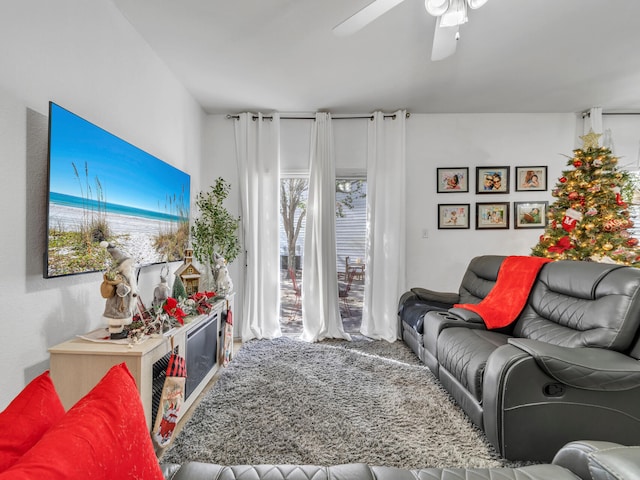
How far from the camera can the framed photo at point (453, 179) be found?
3.82 metres

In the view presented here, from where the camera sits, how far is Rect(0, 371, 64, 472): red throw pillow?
51 cm

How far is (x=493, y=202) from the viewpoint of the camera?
3.81 metres

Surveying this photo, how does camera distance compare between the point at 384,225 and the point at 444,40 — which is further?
the point at 384,225

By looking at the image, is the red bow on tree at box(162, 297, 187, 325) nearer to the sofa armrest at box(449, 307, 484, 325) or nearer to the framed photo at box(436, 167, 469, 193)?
the sofa armrest at box(449, 307, 484, 325)

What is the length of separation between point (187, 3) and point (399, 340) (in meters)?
3.59

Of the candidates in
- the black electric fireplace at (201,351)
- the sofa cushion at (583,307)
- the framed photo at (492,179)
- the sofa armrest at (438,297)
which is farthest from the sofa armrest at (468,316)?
the black electric fireplace at (201,351)

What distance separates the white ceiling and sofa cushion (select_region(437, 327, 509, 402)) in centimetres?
218

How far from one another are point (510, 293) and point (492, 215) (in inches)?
64.2

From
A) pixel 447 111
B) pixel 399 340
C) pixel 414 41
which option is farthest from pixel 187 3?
pixel 399 340

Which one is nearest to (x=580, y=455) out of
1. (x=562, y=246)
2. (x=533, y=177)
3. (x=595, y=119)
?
(x=562, y=246)

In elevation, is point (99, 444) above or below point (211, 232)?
below

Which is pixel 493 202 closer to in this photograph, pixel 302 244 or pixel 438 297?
pixel 438 297

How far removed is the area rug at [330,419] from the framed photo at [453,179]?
2142 millimetres

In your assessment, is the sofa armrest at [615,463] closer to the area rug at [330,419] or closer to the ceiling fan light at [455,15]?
the area rug at [330,419]
